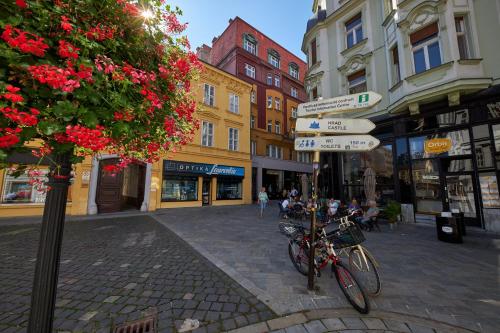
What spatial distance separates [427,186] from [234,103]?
1519 centimetres

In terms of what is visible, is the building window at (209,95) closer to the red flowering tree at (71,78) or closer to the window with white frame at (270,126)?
the window with white frame at (270,126)

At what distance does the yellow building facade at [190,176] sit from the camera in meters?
11.6

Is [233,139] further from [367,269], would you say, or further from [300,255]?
[367,269]

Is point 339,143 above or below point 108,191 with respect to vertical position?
above

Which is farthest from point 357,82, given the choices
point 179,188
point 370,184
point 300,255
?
point 179,188

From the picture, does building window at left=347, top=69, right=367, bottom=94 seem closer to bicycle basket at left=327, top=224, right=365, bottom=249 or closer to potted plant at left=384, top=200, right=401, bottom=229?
potted plant at left=384, top=200, right=401, bottom=229

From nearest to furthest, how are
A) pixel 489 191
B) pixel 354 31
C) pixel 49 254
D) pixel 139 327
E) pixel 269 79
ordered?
pixel 49 254 < pixel 139 327 < pixel 489 191 < pixel 354 31 < pixel 269 79

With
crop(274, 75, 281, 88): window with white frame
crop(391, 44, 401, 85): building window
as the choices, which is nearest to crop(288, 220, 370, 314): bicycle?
crop(391, 44, 401, 85): building window

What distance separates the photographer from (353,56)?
480 inches

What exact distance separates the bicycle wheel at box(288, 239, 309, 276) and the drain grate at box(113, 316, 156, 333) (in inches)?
106

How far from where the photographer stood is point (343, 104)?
3.71 meters

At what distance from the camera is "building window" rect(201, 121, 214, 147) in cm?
1745

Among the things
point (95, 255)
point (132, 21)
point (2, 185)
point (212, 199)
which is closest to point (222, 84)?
point (212, 199)

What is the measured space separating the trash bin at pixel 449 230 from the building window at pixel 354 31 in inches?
403
